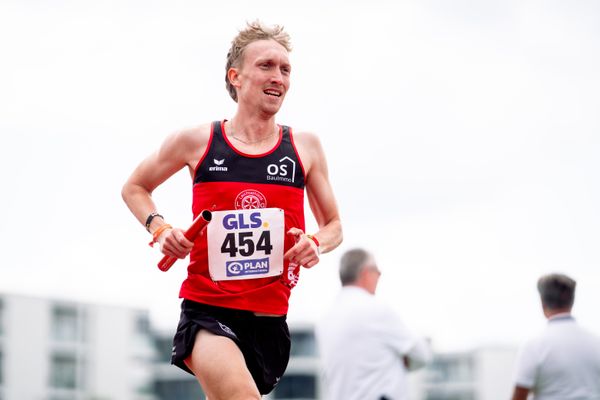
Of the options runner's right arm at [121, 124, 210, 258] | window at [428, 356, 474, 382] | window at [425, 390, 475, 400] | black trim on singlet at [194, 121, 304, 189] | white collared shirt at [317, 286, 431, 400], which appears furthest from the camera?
window at [428, 356, 474, 382]

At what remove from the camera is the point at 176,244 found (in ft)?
16.3

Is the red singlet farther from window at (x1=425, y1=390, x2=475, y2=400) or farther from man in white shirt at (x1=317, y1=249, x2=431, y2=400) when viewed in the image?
window at (x1=425, y1=390, x2=475, y2=400)

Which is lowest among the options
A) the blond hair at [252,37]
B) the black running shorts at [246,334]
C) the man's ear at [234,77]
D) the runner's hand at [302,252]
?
the black running shorts at [246,334]

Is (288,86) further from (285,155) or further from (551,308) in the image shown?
(551,308)

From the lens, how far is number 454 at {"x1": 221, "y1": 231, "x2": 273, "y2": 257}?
5289 mm

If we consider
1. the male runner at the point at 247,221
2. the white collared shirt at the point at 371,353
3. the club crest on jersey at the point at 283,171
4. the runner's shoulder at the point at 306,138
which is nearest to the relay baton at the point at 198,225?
the male runner at the point at 247,221

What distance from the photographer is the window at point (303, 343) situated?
9844cm

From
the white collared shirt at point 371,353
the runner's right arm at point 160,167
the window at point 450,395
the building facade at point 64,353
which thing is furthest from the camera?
the window at point 450,395

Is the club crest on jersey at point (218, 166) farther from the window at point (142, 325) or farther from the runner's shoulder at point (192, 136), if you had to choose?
the window at point (142, 325)

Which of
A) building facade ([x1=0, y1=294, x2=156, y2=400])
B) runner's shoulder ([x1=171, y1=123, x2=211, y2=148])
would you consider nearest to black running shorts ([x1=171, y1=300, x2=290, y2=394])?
runner's shoulder ([x1=171, y1=123, x2=211, y2=148])

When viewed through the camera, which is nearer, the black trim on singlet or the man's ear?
the black trim on singlet

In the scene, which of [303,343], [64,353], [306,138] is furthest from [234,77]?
[303,343]

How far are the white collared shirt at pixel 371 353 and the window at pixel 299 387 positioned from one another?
97.9 meters

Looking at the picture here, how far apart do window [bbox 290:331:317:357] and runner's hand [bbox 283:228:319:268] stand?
9315 cm
